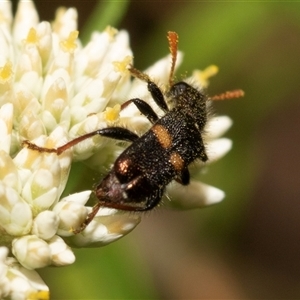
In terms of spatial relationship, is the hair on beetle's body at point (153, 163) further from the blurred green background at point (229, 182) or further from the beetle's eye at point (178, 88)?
the blurred green background at point (229, 182)

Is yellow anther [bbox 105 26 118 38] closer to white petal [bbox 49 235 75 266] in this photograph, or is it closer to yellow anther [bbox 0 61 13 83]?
yellow anther [bbox 0 61 13 83]

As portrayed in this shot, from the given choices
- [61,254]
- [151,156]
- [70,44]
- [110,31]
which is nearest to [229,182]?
[110,31]

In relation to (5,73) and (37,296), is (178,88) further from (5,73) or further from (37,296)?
(37,296)

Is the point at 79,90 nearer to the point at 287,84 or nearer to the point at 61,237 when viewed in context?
the point at 61,237

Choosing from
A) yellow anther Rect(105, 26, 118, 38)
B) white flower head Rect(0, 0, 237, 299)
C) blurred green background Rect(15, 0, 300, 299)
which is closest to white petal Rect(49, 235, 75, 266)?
white flower head Rect(0, 0, 237, 299)

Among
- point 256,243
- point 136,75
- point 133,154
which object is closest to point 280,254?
point 256,243

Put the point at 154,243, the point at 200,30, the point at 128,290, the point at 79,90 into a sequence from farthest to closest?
the point at 154,243 < the point at 200,30 < the point at 128,290 < the point at 79,90
